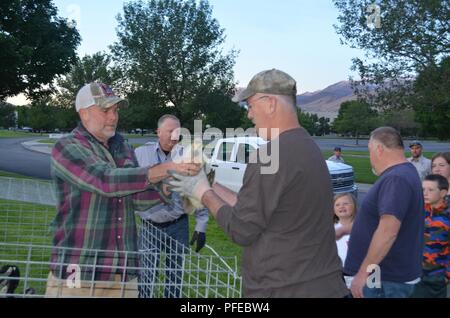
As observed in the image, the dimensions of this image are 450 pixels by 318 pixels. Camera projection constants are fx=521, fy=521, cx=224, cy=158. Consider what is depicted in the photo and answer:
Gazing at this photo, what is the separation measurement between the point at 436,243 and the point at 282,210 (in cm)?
262

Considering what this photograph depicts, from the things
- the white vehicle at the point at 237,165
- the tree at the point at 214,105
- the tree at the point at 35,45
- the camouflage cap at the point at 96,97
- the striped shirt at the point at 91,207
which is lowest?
the white vehicle at the point at 237,165

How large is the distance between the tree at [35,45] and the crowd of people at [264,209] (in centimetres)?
1956

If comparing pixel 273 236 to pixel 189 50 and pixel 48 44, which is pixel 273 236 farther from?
pixel 189 50

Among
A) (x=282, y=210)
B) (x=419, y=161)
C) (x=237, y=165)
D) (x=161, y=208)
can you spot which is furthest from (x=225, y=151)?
(x=282, y=210)

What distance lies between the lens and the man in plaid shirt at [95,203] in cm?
257

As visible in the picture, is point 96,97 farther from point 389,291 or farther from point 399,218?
point 389,291

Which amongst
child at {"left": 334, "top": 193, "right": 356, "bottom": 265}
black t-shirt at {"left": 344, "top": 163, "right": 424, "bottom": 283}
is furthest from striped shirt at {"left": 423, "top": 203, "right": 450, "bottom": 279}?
black t-shirt at {"left": 344, "top": 163, "right": 424, "bottom": 283}

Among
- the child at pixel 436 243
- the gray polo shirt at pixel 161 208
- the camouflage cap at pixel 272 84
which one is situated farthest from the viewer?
the gray polo shirt at pixel 161 208

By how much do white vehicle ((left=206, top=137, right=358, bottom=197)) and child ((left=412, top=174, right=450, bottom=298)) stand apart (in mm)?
8211

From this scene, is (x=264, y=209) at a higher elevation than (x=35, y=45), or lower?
lower

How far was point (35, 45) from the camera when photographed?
23.4m

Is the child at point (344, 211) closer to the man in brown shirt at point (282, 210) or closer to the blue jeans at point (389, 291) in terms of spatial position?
the blue jeans at point (389, 291)

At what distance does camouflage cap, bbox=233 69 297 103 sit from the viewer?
234cm

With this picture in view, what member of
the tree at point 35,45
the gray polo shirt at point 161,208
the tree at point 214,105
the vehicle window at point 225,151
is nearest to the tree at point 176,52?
the tree at point 214,105
